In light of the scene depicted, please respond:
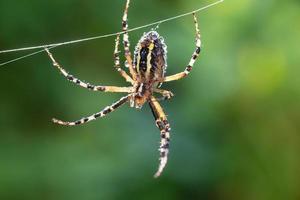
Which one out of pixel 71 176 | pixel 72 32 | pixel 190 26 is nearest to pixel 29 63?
pixel 72 32

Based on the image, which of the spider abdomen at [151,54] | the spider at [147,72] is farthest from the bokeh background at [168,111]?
the spider abdomen at [151,54]

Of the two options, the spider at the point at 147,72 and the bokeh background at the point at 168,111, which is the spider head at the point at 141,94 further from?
the bokeh background at the point at 168,111

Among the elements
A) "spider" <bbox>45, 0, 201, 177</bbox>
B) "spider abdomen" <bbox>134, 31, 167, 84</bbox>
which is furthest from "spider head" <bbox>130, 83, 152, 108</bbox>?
"spider abdomen" <bbox>134, 31, 167, 84</bbox>

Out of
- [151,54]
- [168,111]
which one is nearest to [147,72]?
[151,54]

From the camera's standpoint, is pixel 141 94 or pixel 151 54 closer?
pixel 151 54

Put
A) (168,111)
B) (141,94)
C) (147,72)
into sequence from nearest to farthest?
(147,72), (141,94), (168,111)

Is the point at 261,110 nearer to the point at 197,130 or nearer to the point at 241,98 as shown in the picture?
the point at 241,98

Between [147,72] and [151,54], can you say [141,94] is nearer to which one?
[147,72]

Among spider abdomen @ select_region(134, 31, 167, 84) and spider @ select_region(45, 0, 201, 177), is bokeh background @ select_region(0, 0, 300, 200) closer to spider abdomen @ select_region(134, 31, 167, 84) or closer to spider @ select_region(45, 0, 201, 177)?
spider @ select_region(45, 0, 201, 177)
